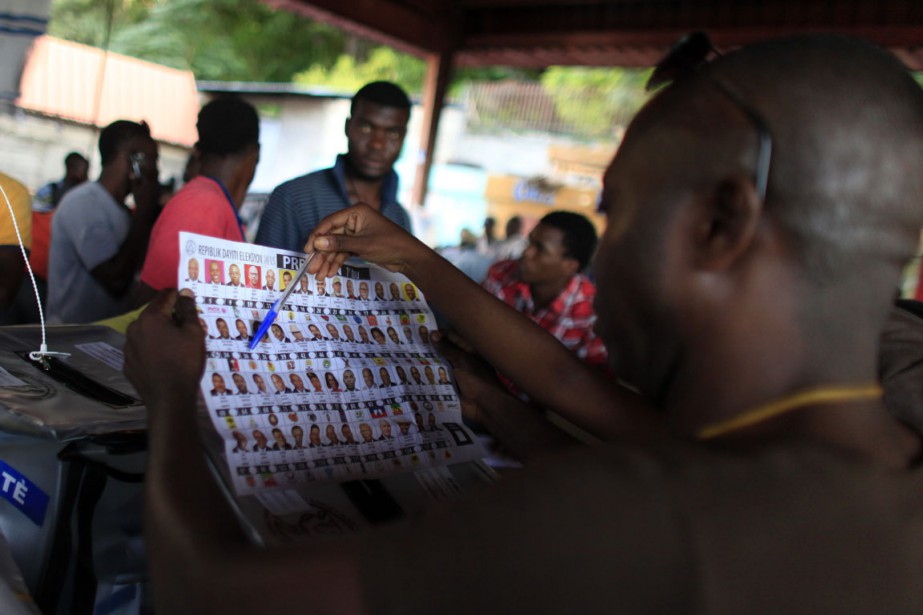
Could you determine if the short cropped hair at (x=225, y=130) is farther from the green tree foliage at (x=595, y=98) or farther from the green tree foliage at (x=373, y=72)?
the green tree foliage at (x=373, y=72)

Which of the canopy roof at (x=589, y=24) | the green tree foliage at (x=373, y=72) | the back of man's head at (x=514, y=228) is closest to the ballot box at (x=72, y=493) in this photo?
the canopy roof at (x=589, y=24)

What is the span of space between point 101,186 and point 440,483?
240 cm

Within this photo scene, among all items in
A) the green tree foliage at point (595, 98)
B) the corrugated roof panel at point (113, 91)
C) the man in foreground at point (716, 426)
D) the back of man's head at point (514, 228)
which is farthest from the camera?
the green tree foliage at point (595, 98)

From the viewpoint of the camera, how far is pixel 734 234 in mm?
705

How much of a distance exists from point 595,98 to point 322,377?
17821mm

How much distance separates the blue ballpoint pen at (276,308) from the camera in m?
1.02

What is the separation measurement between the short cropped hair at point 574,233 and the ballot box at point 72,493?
2.61 metres

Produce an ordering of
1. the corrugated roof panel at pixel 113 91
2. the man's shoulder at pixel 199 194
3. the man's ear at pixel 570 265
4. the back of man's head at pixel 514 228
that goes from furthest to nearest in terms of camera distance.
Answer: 1. the corrugated roof panel at pixel 113 91
2. the back of man's head at pixel 514 228
3. the man's ear at pixel 570 265
4. the man's shoulder at pixel 199 194

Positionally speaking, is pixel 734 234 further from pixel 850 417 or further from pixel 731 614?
pixel 731 614

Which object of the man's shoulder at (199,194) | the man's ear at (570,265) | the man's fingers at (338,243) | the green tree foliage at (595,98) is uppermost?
the green tree foliage at (595,98)

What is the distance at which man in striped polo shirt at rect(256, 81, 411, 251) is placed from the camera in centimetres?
236

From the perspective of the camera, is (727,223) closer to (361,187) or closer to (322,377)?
(322,377)

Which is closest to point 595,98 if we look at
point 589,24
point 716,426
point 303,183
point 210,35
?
point 210,35

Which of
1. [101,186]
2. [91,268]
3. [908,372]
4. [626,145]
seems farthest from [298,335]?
[101,186]
